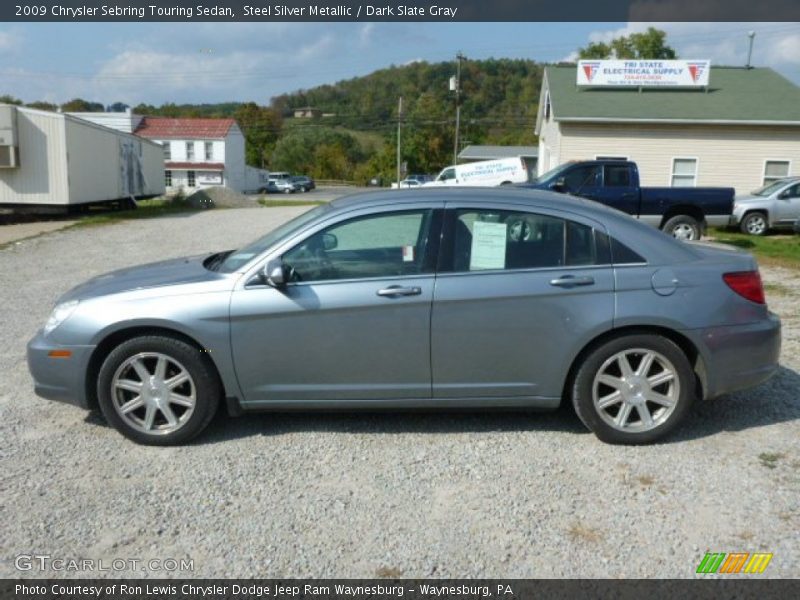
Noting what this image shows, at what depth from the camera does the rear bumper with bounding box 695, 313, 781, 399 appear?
4.27m

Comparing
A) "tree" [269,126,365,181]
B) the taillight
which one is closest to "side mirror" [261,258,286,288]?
the taillight

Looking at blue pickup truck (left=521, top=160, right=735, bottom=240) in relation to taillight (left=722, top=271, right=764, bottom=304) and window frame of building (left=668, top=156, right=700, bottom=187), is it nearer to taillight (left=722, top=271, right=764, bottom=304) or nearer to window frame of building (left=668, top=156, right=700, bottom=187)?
window frame of building (left=668, top=156, right=700, bottom=187)

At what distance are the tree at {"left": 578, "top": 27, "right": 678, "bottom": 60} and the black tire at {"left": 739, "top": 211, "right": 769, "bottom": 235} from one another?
36.3m

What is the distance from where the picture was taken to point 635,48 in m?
50.7

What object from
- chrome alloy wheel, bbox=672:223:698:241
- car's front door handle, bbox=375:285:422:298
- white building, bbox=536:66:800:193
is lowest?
chrome alloy wheel, bbox=672:223:698:241

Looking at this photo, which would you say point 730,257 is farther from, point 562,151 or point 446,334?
point 562,151

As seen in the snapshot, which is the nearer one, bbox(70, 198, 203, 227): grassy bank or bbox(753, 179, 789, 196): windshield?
bbox(753, 179, 789, 196): windshield

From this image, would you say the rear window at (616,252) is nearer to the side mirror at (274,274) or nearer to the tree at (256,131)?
the side mirror at (274,274)

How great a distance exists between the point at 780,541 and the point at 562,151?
73.5ft

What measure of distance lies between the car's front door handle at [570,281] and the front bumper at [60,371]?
9.60 feet

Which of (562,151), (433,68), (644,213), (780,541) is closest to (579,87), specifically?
(562,151)

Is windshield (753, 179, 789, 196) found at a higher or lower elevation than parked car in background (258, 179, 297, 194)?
higher

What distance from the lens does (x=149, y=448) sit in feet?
14.3

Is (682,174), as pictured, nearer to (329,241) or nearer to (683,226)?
(683,226)
